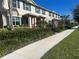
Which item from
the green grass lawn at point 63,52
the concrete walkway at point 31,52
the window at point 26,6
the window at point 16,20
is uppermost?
the window at point 26,6

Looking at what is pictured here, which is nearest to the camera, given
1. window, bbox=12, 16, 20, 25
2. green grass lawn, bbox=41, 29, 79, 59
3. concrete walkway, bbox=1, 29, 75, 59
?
green grass lawn, bbox=41, 29, 79, 59

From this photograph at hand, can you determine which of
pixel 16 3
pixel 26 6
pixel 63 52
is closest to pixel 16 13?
pixel 16 3

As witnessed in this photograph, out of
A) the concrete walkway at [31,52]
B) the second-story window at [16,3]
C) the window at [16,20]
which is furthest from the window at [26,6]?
the concrete walkway at [31,52]

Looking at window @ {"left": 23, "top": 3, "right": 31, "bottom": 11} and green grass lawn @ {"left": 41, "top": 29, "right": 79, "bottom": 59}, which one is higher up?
window @ {"left": 23, "top": 3, "right": 31, "bottom": 11}

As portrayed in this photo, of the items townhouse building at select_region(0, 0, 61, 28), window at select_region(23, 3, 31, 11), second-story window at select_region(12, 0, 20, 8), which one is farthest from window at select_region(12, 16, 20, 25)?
window at select_region(23, 3, 31, 11)

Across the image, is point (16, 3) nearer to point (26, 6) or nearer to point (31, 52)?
point (26, 6)

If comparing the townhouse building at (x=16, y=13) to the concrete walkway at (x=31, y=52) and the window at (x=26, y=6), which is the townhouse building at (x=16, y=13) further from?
the concrete walkway at (x=31, y=52)

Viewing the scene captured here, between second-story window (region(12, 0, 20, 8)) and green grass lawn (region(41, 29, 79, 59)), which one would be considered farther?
second-story window (region(12, 0, 20, 8))

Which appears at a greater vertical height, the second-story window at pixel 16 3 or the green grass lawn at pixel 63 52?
the second-story window at pixel 16 3

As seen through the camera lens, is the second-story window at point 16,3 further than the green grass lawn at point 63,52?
Yes

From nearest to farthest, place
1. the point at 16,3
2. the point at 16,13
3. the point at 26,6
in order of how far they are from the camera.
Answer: the point at 16,13 < the point at 16,3 < the point at 26,6

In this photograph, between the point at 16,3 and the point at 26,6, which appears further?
the point at 26,6

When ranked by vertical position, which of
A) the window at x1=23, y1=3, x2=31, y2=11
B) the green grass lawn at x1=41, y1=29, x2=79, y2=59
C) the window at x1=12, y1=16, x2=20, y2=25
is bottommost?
the green grass lawn at x1=41, y1=29, x2=79, y2=59

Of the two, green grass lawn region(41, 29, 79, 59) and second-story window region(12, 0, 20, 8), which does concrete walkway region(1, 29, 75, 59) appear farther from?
second-story window region(12, 0, 20, 8)
